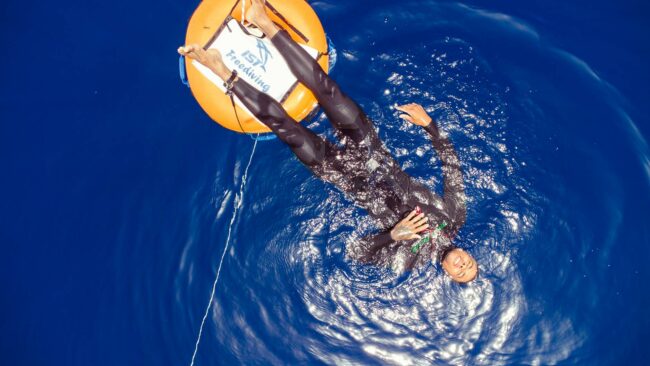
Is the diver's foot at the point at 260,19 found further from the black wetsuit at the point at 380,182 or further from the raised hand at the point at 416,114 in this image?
the raised hand at the point at 416,114

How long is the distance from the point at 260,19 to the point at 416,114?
5.45 feet

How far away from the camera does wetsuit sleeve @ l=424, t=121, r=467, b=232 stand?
4.33 metres

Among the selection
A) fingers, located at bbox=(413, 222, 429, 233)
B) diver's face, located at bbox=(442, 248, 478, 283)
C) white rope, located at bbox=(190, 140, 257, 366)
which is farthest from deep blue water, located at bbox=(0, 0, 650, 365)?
fingers, located at bbox=(413, 222, 429, 233)

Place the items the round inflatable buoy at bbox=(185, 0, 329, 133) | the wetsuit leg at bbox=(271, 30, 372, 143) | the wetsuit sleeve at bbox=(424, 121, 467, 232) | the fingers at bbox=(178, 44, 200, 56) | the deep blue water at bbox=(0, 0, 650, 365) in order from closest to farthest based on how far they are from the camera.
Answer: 1. the fingers at bbox=(178, 44, 200, 56)
2. the wetsuit leg at bbox=(271, 30, 372, 143)
3. the round inflatable buoy at bbox=(185, 0, 329, 133)
4. the wetsuit sleeve at bbox=(424, 121, 467, 232)
5. the deep blue water at bbox=(0, 0, 650, 365)

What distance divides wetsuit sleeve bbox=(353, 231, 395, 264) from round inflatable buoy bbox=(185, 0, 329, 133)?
4.65 ft

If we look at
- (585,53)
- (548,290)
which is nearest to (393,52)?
(585,53)

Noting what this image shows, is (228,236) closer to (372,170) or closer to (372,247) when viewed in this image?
(372,247)

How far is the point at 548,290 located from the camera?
4.57 metres

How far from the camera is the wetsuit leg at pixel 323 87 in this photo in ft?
12.5

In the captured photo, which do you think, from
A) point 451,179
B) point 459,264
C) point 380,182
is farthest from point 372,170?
point 459,264

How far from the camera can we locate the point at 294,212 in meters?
4.64

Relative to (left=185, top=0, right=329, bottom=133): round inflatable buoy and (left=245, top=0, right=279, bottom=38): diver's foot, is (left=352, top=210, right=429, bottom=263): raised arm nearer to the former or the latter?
(left=185, top=0, right=329, bottom=133): round inflatable buoy

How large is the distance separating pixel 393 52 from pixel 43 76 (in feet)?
11.9

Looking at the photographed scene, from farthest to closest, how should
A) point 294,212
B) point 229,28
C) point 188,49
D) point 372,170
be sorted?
point 294,212
point 372,170
point 229,28
point 188,49
